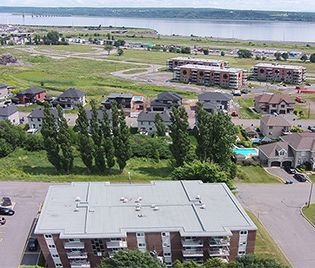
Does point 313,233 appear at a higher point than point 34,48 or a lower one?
lower

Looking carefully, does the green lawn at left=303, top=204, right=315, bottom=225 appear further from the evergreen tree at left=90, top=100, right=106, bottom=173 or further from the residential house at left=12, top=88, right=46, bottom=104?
the residential house at left=12, top=88, right=46, bottom=104

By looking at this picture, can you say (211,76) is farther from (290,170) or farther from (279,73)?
(290,170)

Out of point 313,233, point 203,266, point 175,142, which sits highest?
point 175,142

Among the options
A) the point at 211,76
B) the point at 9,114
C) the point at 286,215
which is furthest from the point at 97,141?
the point at 211,76

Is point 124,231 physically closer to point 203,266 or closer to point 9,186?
point 203,266

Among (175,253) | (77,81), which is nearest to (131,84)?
→ (77,81)

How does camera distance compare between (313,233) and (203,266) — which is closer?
(203,266)
